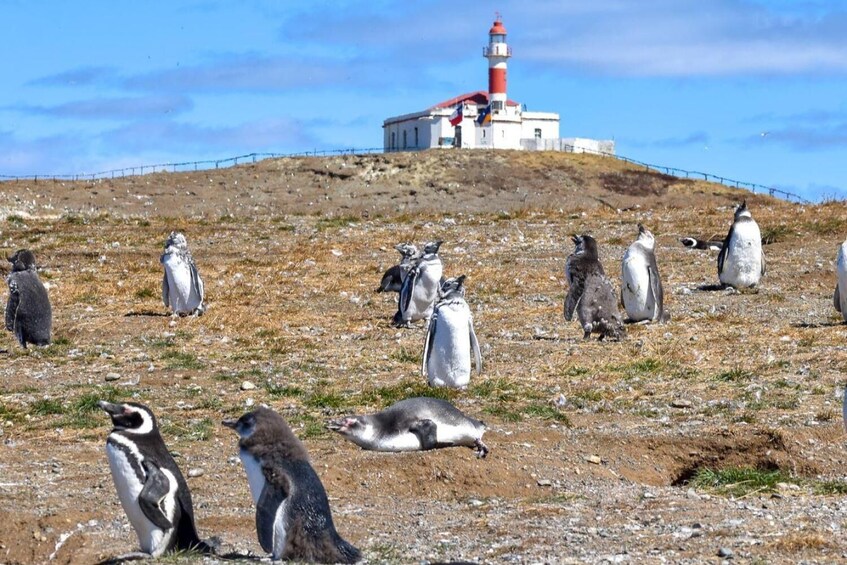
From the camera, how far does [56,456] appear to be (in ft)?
29.5

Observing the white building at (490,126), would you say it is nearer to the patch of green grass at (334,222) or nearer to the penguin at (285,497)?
the patch of green grass at (334,222)

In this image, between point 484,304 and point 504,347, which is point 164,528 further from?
point 484,304

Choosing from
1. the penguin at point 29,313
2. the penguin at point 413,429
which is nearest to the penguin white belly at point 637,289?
the penguin at point 29,313

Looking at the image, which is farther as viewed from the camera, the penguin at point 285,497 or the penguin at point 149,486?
the penguin at point 149,486

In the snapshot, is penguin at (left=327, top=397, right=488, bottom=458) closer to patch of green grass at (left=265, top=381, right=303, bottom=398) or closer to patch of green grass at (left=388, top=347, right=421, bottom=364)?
patch of green grass at (left=265, top=381, right=303, bottom=398)

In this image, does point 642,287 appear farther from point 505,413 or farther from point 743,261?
point 505,413

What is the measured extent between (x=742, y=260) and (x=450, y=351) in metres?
7.49

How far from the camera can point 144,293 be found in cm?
1828

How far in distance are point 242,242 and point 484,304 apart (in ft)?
28.4

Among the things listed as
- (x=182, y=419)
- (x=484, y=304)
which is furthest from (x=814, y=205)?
(x=182, y=419)

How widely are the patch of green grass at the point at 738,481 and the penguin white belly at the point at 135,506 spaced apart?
3.20 m

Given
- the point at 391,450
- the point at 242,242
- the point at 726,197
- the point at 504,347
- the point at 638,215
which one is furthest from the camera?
the point at 726,197

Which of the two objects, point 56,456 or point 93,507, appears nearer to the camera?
point 93,507

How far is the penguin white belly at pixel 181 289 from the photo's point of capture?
53.8 ft
